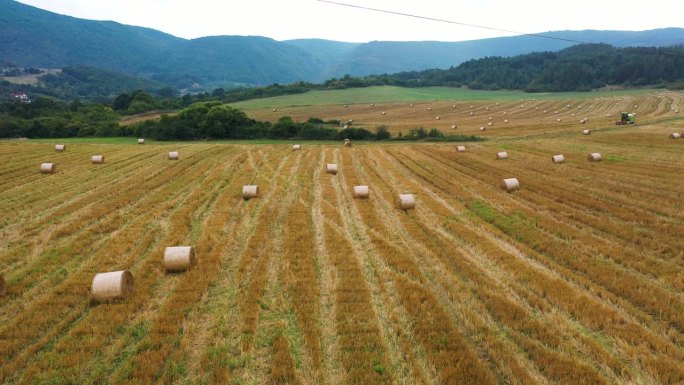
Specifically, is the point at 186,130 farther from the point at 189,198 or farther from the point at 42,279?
the point at 42,279

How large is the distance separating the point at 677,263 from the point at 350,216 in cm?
964

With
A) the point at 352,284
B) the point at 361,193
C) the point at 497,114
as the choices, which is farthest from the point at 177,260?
the point at 497,114

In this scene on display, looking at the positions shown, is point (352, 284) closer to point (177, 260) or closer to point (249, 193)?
point (177, 260)

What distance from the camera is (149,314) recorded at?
8117 millimetres

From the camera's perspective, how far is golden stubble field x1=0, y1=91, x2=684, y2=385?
21.4ft

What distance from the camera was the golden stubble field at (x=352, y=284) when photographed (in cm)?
653

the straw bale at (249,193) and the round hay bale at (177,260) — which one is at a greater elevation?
the round hay bale at (177,260)

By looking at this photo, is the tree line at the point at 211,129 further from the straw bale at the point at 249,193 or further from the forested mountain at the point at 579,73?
the forested mountain at the point at 579,73

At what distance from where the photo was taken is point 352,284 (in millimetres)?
9414

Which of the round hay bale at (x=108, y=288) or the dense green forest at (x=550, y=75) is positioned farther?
the dense green forest at (x=550, y=75)

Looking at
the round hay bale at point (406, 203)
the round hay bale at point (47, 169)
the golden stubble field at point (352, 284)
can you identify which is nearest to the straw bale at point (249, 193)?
the golden stubble field at point (352, 284)

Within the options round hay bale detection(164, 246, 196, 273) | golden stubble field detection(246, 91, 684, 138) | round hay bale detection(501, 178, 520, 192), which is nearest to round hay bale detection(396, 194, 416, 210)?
round hay bale detection(501, 178, 520, 192)

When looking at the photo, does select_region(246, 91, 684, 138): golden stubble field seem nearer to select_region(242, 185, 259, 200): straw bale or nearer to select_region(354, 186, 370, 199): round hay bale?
select_region(354, 186, 370, 199): round hay bale

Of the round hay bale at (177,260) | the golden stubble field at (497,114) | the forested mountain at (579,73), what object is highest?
the forested mountain at (579,73)
